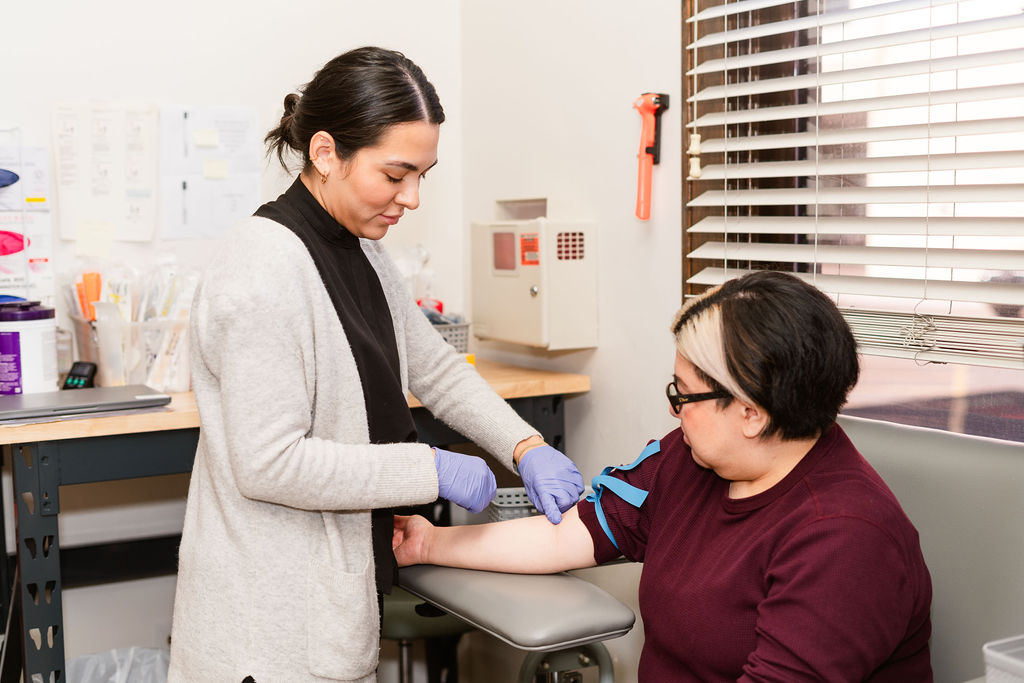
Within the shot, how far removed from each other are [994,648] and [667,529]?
1.63ft

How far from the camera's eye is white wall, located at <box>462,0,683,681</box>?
6.85 feet

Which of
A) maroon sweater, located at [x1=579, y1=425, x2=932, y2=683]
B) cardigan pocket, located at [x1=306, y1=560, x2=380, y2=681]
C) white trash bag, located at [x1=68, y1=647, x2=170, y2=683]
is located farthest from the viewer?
white trash bag, located at [x1=68, y1=647, x2=170, y2=683]

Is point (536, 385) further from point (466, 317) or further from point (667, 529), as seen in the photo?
point (667, 529)

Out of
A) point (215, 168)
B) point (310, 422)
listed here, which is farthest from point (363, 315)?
point (215, 168)

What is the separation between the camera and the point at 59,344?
2.30m

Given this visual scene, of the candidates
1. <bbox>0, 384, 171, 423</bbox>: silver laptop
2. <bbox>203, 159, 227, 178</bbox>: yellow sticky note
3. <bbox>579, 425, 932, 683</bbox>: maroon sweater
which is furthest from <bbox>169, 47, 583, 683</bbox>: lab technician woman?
<bbox>203, 159, 227, 178</bbox>: yellow sticky note

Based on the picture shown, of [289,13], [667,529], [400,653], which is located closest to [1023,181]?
[667,529]

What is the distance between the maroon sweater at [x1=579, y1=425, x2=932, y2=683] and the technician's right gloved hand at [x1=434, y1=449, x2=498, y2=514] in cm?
26

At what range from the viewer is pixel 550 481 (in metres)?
1.54

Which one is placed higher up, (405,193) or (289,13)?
(289,13)

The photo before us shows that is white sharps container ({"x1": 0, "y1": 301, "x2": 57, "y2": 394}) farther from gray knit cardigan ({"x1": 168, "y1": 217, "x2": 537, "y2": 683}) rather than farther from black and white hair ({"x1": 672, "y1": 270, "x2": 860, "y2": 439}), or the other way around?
black and white hair ({"x1": 672, "y1": 270, "x2": 860, "y2": 439})

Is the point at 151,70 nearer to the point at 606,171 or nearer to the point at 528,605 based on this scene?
the point at 606,171

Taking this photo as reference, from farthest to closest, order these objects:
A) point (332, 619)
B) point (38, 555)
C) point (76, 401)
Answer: point (76, 401) → point (38, 555) → point (332, 619)

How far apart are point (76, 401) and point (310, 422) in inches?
30.9
